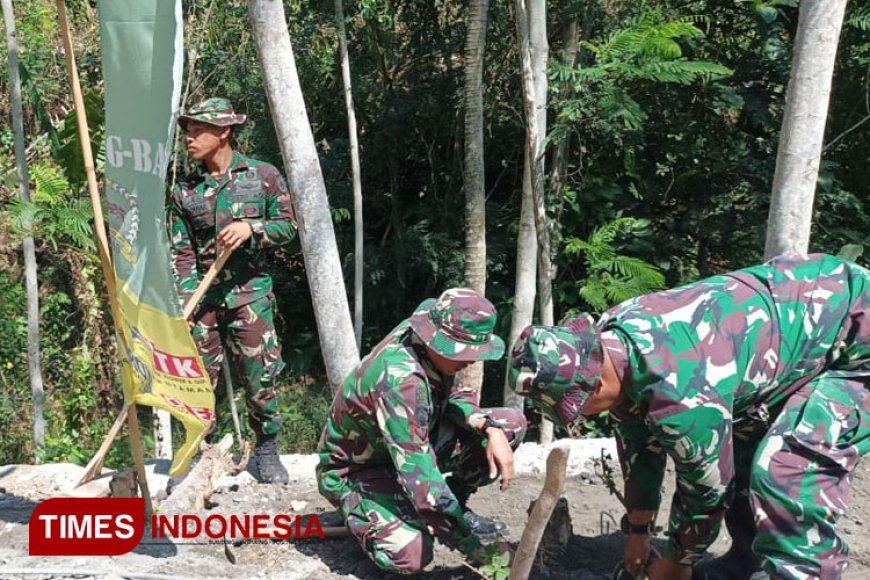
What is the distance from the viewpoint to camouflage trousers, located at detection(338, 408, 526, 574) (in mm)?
3441

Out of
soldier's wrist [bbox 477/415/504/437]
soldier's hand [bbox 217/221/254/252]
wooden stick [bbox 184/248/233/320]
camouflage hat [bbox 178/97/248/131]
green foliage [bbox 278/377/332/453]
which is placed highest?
camouflage hat [bbox 178/97/248/131]

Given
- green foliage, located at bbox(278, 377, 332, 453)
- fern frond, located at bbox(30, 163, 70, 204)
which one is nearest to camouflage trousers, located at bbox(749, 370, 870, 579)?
green foliage, located at bbox(278, 377, 332, 453)

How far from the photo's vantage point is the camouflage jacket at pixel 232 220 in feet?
15.0

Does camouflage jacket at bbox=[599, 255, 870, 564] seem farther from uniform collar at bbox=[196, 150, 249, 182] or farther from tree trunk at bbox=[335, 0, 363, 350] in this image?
tree trunk at bbox=[335, 0, 363, 350]

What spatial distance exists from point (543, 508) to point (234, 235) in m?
2.21

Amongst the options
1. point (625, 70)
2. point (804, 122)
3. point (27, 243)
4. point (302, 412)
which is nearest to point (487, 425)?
point (804, 122)

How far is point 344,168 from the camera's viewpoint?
793 centimetres

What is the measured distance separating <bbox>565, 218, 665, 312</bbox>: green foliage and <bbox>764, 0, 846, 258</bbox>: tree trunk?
74.6 inches

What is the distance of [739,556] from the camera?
3523 millimetres

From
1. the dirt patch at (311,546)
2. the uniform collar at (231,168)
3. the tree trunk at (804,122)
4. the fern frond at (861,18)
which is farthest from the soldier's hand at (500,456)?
the fern frond at (861,18)

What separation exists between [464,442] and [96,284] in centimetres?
563

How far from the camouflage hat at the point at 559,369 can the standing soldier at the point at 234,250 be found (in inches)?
86.6

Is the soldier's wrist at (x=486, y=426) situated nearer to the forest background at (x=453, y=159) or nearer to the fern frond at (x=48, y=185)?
the forest background at (x=453, y=159)

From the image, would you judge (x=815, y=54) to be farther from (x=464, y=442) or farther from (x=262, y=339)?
(x=262, y=339)
